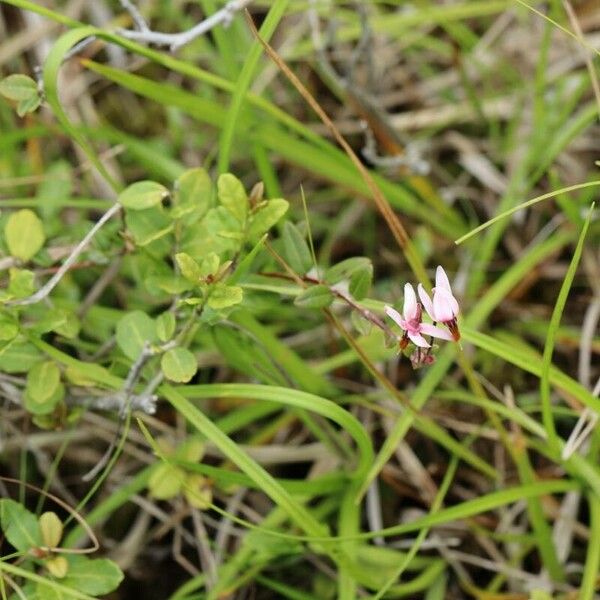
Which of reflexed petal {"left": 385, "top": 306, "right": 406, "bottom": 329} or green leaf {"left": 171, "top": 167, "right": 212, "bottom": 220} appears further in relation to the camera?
green leaf {"left": 171, "top": 167, "right": 212, "bottom": 220}

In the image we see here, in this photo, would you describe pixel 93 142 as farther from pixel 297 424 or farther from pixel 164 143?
pixel 297 424

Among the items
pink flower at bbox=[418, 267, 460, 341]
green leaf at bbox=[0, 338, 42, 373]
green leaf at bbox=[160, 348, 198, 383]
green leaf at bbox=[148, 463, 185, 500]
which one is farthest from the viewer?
green leaf at bbox=[148, 463, 185, 500]

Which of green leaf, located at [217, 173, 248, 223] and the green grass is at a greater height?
green leaf, located at [217, 173, 248, 223]

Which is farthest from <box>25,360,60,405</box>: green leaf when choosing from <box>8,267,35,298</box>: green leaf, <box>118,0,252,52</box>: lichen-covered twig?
<box>118,0,252,52</box>: lichen-covered twig

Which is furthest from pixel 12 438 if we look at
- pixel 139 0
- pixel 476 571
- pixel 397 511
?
pixel 139 0

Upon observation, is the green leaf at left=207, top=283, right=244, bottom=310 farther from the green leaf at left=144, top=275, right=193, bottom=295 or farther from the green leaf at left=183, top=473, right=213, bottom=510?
the green leaf at left=183, top=473, right=213, bottom=510

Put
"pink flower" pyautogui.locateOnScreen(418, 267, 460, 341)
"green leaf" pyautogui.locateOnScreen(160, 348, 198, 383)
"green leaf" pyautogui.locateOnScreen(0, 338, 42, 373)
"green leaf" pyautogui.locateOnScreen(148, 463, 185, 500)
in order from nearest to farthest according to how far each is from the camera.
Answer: "pink flower" pyautogui.locateOnScreen(418, 267, 460, 341)
"green leaf" pyautogui.locateOnScreen(160, 348, 198, 383)
"green leaf" pyautogui.locateOnScreen(0, 338, 42, 373)
"green leaf" pyautogui.locateOnScreen(148, 463, 185, 500)
